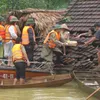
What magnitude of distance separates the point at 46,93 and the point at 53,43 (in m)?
2.15

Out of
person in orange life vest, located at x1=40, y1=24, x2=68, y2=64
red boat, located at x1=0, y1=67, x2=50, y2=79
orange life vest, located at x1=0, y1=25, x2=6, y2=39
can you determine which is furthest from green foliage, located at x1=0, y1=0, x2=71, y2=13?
red boat, located at x1=0, y1=67, x2=50, y2=79

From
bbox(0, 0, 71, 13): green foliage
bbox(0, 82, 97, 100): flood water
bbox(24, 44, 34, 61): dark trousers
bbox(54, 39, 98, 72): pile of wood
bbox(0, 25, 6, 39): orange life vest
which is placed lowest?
bbox(0, 82, 97, 100): flood water

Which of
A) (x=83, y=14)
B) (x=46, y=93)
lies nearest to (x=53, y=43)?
(x=46, y=93)

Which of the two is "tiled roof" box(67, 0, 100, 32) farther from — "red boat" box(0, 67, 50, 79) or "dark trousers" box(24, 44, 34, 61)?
"red boat" box(0, 67, 50, 79)

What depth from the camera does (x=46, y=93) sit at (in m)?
11.5

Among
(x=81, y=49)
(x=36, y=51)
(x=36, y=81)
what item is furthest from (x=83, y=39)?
(x=36, y=81)

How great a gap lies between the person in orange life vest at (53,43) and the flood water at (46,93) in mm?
1334

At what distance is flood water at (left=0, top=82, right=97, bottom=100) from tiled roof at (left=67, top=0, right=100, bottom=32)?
3.20 meters

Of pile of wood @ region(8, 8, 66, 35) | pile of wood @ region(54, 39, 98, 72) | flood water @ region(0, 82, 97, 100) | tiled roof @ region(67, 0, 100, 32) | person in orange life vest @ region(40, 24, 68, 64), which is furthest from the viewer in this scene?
pile of wood @ region(8, 8, 66, 35)

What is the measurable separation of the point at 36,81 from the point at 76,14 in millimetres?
4273

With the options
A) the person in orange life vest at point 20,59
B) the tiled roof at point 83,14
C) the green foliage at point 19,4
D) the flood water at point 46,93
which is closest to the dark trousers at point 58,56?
the flood water at point 46,93

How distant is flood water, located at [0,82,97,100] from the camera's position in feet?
35.7

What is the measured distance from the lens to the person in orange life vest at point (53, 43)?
13.0 m

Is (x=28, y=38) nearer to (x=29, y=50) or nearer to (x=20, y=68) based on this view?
(x=29, y=50)
